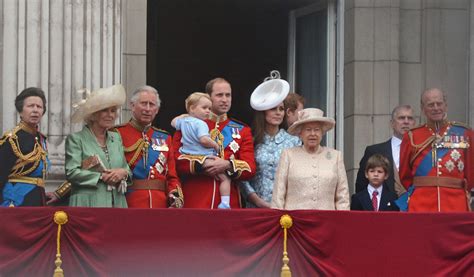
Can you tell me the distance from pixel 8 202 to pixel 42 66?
6.94 ft

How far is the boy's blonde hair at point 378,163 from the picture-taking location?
16703mm

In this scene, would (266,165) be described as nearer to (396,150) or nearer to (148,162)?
(148,162)

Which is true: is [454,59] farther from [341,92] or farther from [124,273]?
[124,273]

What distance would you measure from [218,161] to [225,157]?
17cm

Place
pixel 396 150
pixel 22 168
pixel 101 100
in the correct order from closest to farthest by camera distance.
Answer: pixel 22 168 < pixel 101 100 < pixel 396 150

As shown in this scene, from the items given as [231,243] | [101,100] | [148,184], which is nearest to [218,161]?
[148,184]

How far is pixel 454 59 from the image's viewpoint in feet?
64.8

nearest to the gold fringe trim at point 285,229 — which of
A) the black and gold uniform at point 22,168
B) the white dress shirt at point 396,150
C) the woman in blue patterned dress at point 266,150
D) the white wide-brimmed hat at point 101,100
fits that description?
the woman in blue patterned dress at point 266,150

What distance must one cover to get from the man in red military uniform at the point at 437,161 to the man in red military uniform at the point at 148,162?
2.21 m

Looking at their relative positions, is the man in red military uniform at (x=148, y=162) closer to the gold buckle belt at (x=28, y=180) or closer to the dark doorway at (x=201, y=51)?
the gold buckle belt at (x=28, y=180)

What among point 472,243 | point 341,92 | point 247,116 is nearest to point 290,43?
point 341,92

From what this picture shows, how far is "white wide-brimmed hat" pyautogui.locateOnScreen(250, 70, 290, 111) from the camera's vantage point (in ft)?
55.1

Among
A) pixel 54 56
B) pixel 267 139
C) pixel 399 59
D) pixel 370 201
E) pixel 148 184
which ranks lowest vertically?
pixel 370 201

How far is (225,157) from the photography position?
16.5 metres
